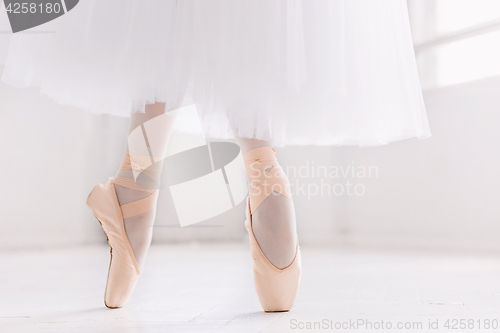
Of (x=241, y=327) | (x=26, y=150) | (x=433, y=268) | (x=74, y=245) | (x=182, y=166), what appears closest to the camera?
(x=241, y=327)

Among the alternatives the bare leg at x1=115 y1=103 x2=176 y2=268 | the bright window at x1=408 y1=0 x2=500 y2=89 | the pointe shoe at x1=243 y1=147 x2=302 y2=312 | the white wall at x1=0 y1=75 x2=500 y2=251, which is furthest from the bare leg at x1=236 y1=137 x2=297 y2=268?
the bright window at x1=408 y1=0 x2=500 y2=89

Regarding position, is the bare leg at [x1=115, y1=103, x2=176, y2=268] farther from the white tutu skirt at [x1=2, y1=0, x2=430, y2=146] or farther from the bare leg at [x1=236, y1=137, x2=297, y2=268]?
the bare leg at [x1=236, y1=137, x2=297, y2=268]

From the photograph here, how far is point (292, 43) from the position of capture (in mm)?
538

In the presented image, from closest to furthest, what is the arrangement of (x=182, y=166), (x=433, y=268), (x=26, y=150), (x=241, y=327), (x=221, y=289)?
(x=241, y=327)
(x=221, y=289)
(x=433, y=268)
(x=26, y=150)
(x=182, y=166)

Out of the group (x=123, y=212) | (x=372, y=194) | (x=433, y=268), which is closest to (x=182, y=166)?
(x=372, y=194)

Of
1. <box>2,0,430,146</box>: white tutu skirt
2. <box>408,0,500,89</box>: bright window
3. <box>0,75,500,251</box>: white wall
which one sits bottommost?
<box>0,75,500,251</box>: white wall

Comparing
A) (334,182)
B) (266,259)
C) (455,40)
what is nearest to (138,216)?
(266,259)

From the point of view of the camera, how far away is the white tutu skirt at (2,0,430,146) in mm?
517

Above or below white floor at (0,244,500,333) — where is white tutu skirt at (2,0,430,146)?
above

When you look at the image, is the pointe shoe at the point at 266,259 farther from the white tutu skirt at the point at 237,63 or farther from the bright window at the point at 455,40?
the bright window at the point at 455,40

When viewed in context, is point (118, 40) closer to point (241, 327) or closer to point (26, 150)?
point (241, 327)

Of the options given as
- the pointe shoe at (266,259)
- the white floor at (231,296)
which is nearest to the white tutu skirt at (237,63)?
the pointe shoe at (266,259)

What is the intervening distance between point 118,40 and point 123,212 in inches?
10.8

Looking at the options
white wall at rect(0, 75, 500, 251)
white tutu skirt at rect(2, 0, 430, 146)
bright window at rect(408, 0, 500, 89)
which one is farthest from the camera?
bright window at rect(408, 0, 500, 89)
